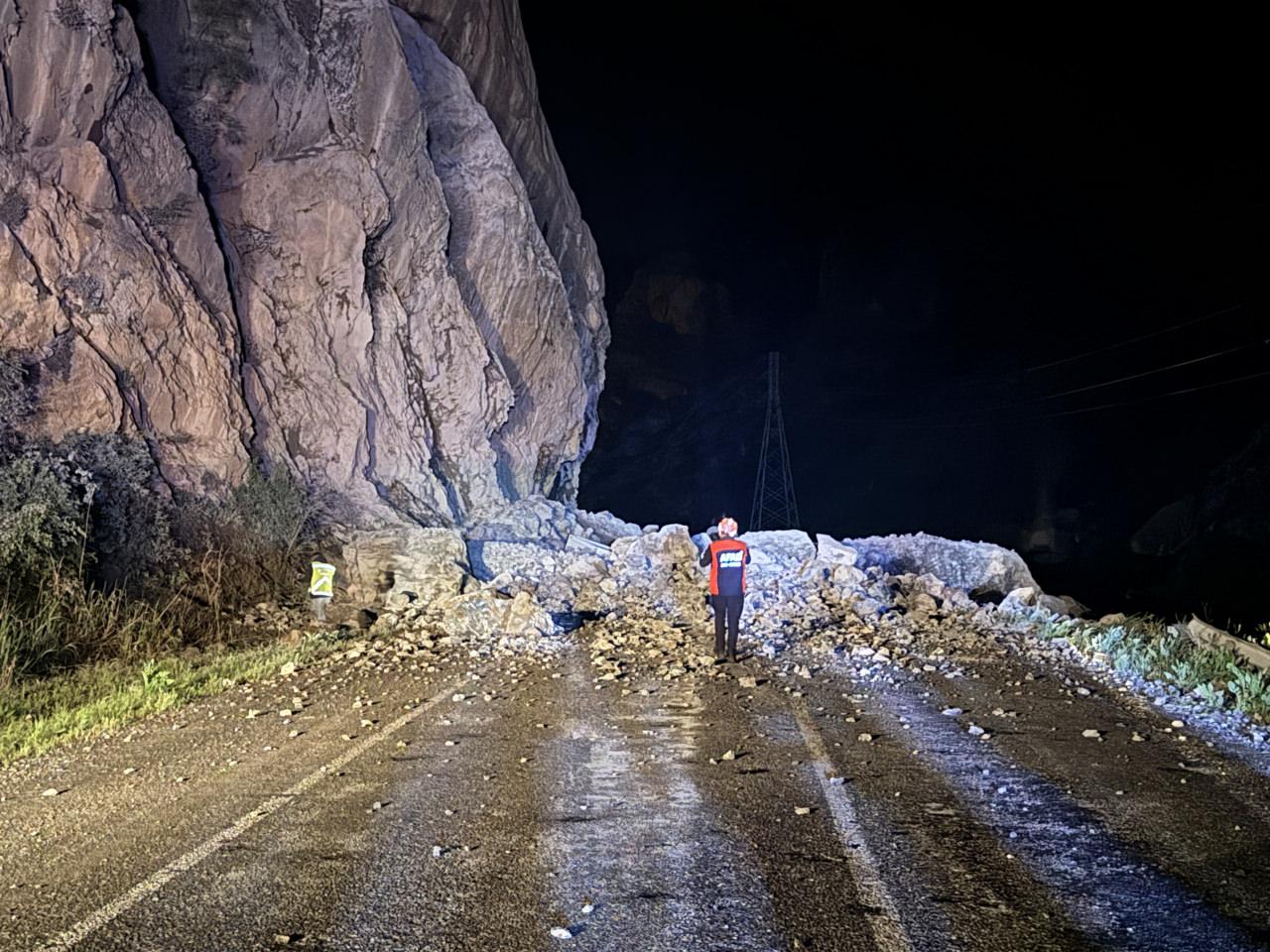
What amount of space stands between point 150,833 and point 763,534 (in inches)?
601

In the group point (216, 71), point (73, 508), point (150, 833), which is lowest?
point (150, 833)

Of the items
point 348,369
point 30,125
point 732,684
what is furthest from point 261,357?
point 732,684

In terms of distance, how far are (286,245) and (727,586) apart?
10.4 meters

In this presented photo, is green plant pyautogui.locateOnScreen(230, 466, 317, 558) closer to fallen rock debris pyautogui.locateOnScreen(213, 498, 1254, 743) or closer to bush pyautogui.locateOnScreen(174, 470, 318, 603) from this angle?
bush pyautogui.locateOnScreen(174, 470, 318, 603)

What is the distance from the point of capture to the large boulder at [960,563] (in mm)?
17531

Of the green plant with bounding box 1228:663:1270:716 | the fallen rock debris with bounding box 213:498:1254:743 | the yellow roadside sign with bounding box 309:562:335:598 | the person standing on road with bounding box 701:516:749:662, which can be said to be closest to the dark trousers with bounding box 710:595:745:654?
the person standing on road with bounding box 701:516:749:662

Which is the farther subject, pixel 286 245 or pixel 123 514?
pixel 286 245

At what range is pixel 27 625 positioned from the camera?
8.58 meters

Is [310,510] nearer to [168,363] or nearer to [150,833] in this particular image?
[168,363]

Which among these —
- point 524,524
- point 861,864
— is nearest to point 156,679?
point 861,864

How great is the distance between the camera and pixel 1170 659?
9.80m

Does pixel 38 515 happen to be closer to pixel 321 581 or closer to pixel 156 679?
pixel 156 679

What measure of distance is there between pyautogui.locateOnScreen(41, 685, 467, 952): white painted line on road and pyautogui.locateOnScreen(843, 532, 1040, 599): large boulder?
42.5ft

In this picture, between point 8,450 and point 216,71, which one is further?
point 216,71
